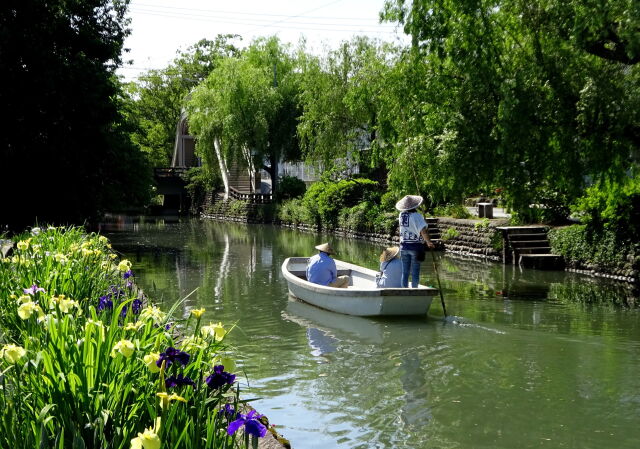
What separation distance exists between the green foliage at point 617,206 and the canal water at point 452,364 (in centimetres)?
134

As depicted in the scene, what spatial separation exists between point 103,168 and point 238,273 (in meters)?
6.69

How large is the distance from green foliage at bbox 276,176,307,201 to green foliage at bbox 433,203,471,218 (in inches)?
608

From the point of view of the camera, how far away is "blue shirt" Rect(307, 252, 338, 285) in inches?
534

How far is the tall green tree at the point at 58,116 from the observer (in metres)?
21.2

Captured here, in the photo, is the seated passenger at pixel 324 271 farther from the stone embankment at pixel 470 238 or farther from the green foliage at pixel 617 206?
the stone embankment at pixel 470 238

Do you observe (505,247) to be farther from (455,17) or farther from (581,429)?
(581,429)

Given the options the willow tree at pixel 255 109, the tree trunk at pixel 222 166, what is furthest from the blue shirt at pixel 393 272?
the tree trunk at pixel 222 166

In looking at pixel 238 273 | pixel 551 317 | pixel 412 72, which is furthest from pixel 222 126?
pixel 551 317

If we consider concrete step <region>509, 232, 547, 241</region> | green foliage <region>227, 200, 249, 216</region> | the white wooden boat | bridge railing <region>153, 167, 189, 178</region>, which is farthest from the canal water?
bridge railing <region>153, 167, 189, 178</region>

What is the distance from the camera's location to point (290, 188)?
43625mm

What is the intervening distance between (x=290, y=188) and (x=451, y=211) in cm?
1711

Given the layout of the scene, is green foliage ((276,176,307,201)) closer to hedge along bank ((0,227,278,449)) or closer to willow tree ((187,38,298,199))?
willow tree ((187,38,298,199))

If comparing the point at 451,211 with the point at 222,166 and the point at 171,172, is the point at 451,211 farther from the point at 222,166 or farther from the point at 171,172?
the point at 171,172

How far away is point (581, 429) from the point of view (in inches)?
266
